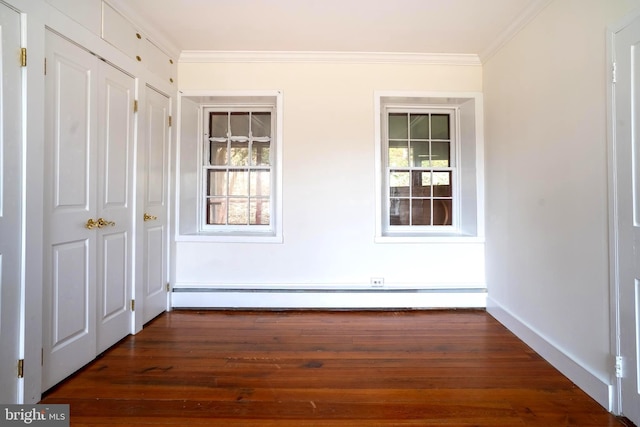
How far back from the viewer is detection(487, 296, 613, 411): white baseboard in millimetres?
1771

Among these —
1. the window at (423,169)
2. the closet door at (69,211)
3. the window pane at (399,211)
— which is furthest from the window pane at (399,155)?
the closet door at (69,211)

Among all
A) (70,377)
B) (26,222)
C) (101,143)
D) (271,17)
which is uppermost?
(271,17)

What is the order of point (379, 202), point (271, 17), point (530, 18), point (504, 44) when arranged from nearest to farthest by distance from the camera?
point (530, 18), point (271, 17), point (504, 44), point (379, 202)

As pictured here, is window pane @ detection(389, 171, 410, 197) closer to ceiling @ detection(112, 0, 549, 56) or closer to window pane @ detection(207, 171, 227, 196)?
ceiling @ detection(112, 0, 549, 56)

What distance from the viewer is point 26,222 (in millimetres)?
1687

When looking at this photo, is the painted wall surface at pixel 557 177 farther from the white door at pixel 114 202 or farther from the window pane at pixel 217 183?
the white door at pixel 114 202

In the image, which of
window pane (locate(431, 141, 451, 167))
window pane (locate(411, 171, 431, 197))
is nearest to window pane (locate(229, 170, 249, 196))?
window pane (locate(411, 171, 431, 197))

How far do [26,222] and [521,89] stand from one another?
11.7ft

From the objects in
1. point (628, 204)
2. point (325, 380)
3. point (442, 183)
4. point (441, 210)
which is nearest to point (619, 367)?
point (628, 204)

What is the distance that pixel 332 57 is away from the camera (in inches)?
127

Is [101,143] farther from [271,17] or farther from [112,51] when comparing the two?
[271,17]

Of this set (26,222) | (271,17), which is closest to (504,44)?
(271,17)

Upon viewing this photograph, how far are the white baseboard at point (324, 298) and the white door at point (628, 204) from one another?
1.61 m

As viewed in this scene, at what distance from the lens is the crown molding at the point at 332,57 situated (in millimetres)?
3223
